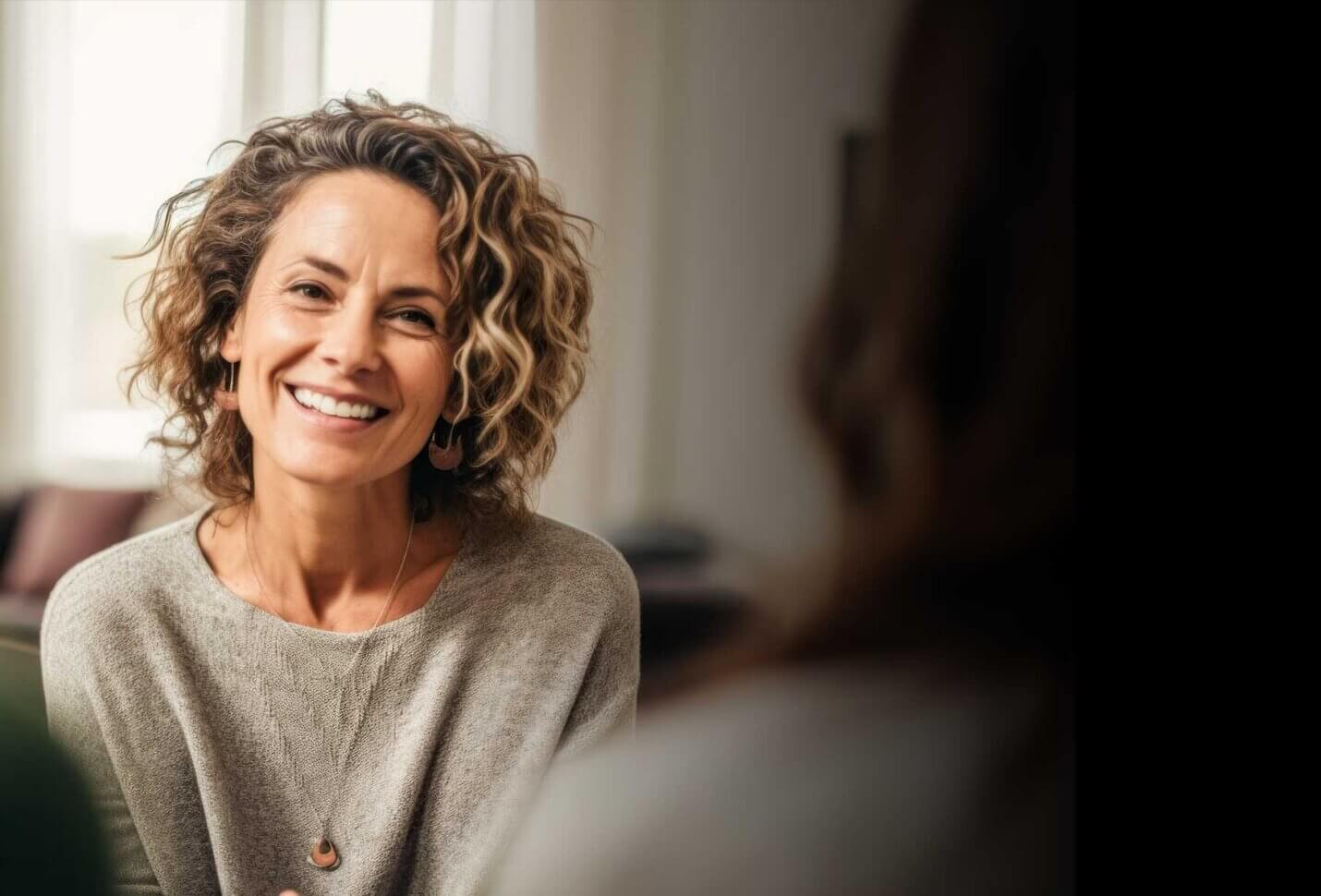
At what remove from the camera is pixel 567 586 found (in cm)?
156

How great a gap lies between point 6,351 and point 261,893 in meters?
0.71

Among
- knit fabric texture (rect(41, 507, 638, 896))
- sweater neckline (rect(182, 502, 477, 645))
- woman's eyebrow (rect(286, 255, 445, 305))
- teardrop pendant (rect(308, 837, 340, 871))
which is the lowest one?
teardrop pendant (rect(308, 837, 340, 871))

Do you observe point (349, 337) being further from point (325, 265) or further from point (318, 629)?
point (318, 629)

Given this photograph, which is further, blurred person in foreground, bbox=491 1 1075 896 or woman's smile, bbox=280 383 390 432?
blurred person in foreground, bbox=491 1 1075 896

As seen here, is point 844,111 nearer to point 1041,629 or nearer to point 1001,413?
point 1001,413

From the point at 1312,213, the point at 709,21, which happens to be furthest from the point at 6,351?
the point at 1312,213

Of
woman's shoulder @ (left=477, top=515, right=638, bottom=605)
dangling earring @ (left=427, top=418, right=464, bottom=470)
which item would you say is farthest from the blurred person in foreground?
dangling earring @ (left=427, top=418, right=464, bottom=470)

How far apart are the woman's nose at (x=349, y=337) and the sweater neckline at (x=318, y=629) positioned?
25 centimetres

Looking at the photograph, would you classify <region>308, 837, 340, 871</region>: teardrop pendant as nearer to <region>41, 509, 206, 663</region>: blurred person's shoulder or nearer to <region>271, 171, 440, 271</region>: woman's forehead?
<region>41, 509, 206, 663</region>: blurred person's shoulder

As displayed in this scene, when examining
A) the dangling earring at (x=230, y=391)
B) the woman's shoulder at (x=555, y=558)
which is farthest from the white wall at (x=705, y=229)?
the dangling earring at (x=230, y=391)

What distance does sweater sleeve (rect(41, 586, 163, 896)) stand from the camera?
57.9 inches

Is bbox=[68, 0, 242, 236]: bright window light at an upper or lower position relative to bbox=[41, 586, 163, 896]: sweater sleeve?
upper

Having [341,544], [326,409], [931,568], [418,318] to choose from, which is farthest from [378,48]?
[931,568]

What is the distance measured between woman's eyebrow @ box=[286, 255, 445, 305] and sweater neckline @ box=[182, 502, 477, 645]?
0.98ft
